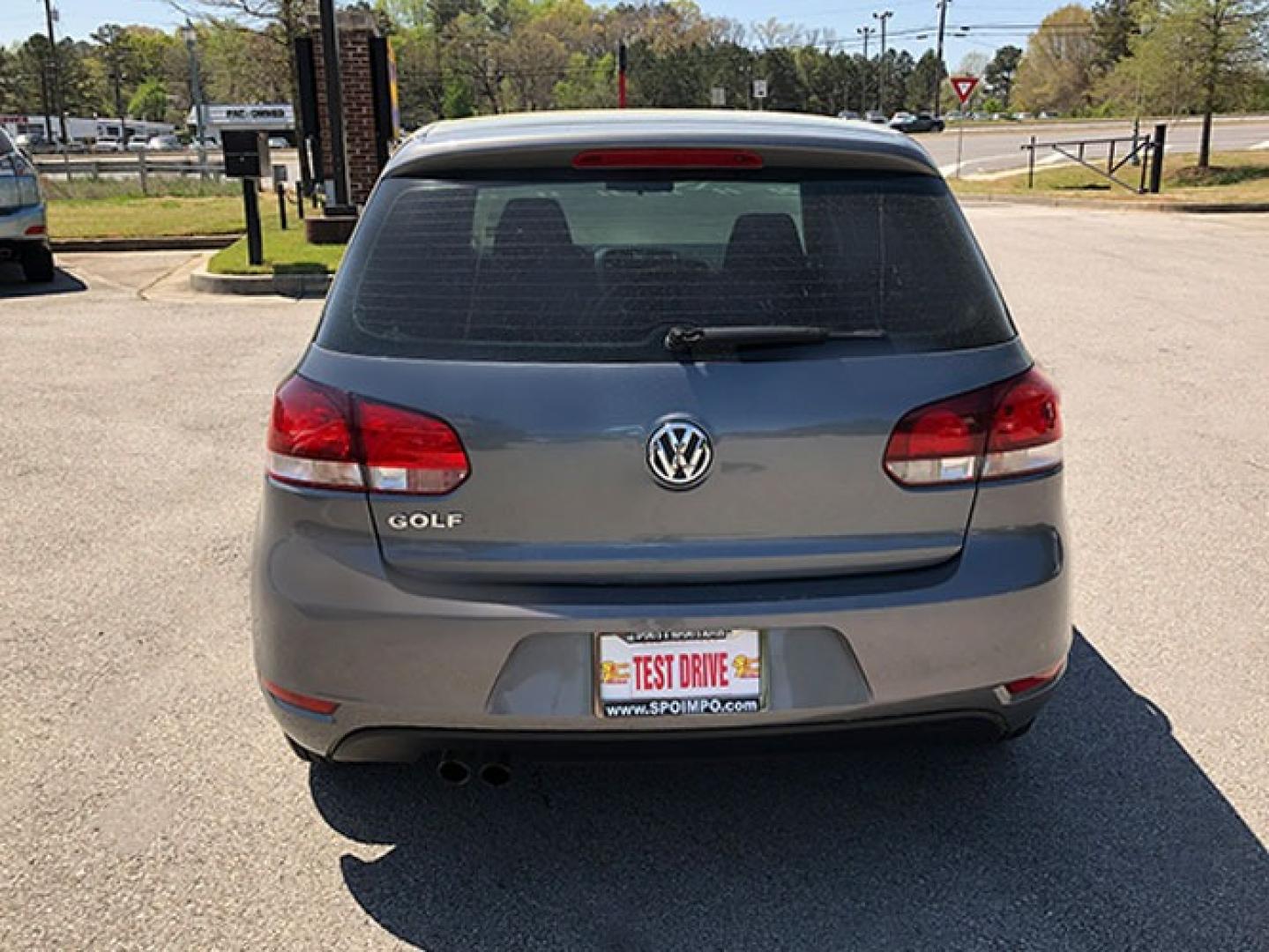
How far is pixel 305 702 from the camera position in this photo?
2691mm

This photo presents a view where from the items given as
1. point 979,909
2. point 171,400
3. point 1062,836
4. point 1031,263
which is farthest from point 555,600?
point 1031,263

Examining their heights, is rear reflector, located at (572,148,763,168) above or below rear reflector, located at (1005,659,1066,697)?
above

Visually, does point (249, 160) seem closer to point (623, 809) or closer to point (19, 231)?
point (19, 231)

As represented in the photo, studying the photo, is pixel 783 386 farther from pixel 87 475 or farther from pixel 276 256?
pixel 276 256

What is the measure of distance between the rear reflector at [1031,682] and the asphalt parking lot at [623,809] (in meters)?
0.46

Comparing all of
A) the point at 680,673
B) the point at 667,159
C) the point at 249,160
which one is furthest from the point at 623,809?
the point at 249,160

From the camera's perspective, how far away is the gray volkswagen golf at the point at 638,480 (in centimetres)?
253

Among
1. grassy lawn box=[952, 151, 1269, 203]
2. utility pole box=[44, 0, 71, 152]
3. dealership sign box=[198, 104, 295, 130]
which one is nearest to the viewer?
grassy lawn box=[952, 151, 1269, 203]

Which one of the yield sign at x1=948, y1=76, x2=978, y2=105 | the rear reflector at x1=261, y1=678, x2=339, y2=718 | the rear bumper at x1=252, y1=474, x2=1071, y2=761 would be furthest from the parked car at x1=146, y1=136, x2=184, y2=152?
the rear bumper at x1=252, y1=474, x2=1071, y2=761

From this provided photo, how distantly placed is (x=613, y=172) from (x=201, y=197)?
26.6 m

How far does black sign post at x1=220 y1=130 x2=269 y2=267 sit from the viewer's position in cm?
1267

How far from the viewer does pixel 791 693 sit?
2566mm

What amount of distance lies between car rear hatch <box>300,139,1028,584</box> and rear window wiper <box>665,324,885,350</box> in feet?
0.03

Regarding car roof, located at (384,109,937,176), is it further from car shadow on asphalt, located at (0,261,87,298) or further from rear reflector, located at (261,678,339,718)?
car shadow on asphalt, located at (0,261,87,298)
